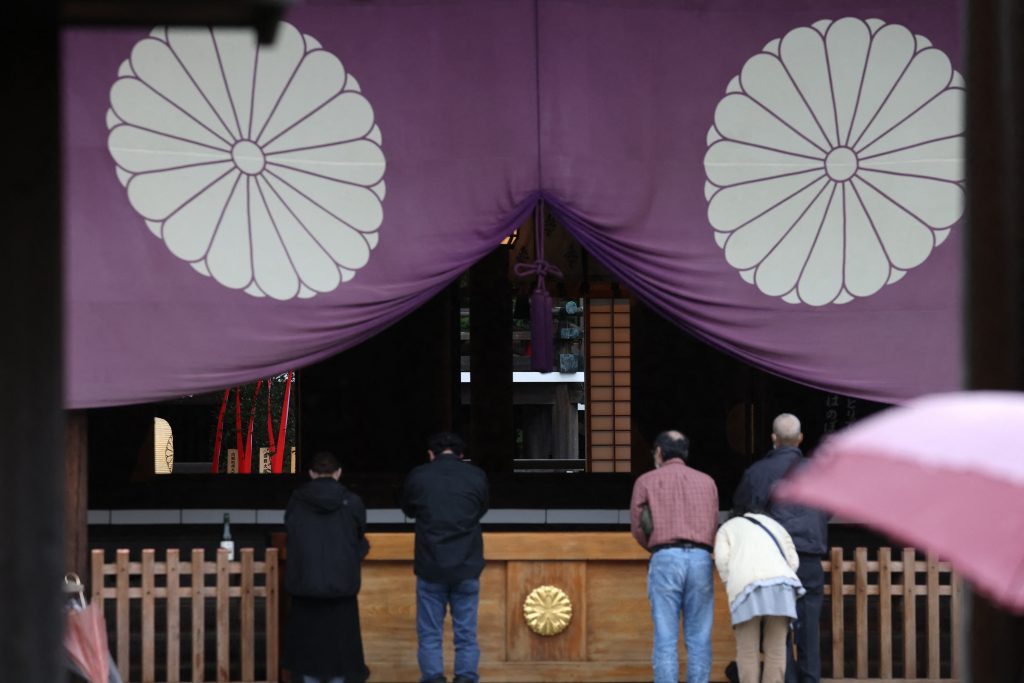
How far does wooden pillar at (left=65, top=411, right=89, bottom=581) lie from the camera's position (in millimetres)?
7449

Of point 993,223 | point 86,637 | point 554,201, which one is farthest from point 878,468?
point 554,201

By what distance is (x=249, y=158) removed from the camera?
7328 mm

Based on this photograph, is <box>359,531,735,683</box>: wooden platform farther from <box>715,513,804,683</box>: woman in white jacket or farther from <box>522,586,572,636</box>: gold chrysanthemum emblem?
<box>715,513,804,683</box>: woman in white jacket

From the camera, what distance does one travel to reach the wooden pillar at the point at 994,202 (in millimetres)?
4277

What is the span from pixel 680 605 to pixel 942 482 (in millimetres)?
4903

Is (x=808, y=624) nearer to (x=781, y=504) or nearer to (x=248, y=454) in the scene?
(x=781, y=504)

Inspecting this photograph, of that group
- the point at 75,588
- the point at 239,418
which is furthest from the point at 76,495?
the point at 239,418

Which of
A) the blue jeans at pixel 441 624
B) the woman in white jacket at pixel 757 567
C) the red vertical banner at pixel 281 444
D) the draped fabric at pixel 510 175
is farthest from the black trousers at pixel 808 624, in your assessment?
the red vertical banner at pixel 281 444

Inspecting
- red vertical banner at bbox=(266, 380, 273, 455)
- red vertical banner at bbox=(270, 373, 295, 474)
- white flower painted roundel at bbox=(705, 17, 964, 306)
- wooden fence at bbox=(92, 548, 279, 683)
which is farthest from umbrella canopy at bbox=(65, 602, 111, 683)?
red vertical banner at bbox=(266, 380, 273, 455)

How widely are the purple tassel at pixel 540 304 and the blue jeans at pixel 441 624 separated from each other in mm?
1459

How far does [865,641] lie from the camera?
860cm

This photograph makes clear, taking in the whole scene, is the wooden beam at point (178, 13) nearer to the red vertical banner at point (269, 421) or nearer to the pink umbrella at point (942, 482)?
the pink umbrella at point (942, 482)

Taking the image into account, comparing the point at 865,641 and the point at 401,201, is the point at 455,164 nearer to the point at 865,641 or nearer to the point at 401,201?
the point at 401,201

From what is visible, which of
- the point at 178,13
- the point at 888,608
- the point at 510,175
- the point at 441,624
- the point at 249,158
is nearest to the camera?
the point at 178,13
